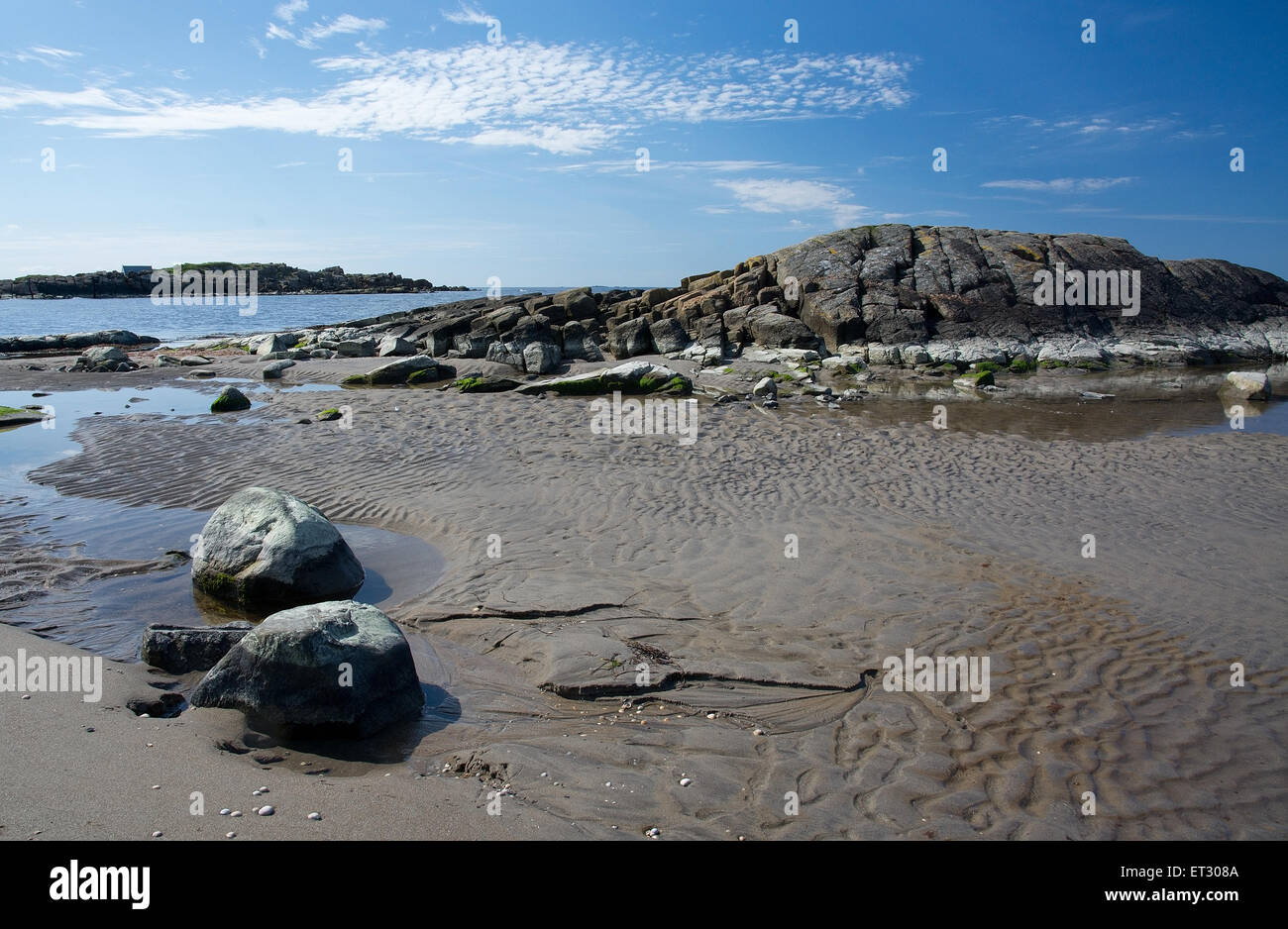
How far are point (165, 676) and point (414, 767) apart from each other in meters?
2.64

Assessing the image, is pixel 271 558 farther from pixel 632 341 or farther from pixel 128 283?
pixel 128 283

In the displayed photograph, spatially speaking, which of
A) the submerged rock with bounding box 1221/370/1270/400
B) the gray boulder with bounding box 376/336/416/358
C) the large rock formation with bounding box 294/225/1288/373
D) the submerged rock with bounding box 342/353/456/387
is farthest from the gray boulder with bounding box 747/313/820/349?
the gray boulder with bounding box 376/336/416/358

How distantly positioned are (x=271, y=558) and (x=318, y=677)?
2.96 metres

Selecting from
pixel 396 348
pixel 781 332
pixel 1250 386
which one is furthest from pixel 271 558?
pixel 396 348

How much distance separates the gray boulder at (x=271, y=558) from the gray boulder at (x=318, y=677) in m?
2.13

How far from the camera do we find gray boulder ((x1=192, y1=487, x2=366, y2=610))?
734 centimetres

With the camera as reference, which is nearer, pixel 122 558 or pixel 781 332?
pixel 122 558

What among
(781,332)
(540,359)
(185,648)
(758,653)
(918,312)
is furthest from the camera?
(918,312)

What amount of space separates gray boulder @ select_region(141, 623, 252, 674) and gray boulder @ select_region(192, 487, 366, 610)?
1.35 meters

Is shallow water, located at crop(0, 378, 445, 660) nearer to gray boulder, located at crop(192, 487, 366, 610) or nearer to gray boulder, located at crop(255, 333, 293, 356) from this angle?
gray boulder, located at crop(192, 487, 366, 610)

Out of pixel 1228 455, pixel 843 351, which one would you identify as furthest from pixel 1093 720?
pixel 843 351

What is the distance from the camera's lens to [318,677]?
497 cm

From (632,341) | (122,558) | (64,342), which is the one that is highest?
(64,342)
